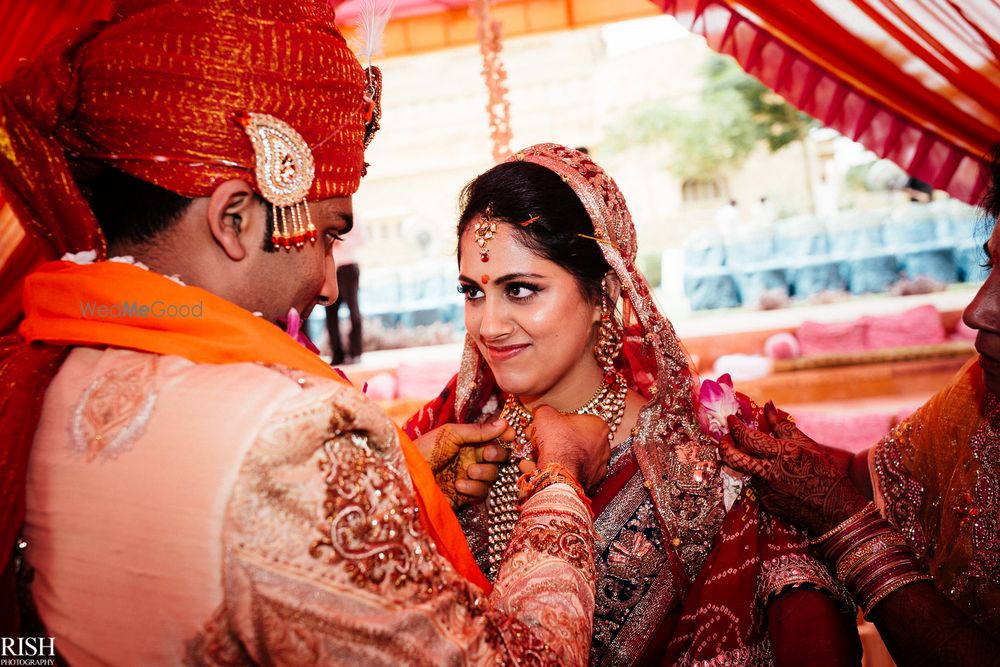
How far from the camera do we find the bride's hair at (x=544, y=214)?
7.04 feet

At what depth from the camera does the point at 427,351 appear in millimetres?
8000

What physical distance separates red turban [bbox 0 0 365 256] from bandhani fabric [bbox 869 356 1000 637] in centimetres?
172

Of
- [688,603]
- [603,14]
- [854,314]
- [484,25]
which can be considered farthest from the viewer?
[854,314]

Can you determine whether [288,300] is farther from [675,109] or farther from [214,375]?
[675,109]

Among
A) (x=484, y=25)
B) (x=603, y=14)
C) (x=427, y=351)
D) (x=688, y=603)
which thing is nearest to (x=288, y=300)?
(x=688, y=603)

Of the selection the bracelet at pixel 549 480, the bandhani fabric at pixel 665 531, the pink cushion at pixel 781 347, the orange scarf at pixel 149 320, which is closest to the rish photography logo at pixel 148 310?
the orange scarf at pixel 149 320

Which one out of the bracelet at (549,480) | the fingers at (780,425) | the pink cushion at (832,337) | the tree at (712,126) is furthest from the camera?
the tree at (712,126)

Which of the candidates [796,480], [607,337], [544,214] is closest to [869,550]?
[796,480]

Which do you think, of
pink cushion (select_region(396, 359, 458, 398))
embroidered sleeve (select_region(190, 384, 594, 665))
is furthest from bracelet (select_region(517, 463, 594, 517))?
pink cushion (select_region(396, 359, 458, 398))

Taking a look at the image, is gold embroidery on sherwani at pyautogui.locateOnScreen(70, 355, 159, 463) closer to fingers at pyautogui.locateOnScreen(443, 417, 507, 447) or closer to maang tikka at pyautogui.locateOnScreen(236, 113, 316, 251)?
maang tikka at pyautogui.locateOnScreen(236, 113, 316, 251)

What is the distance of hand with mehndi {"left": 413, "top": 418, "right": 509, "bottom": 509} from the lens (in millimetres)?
2090

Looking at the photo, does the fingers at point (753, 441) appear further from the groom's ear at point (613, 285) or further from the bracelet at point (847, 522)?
the groom's ear at point (613, 285)

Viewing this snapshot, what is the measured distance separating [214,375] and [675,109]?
12093mm

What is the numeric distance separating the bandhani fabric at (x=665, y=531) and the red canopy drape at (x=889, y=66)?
1.22 m
